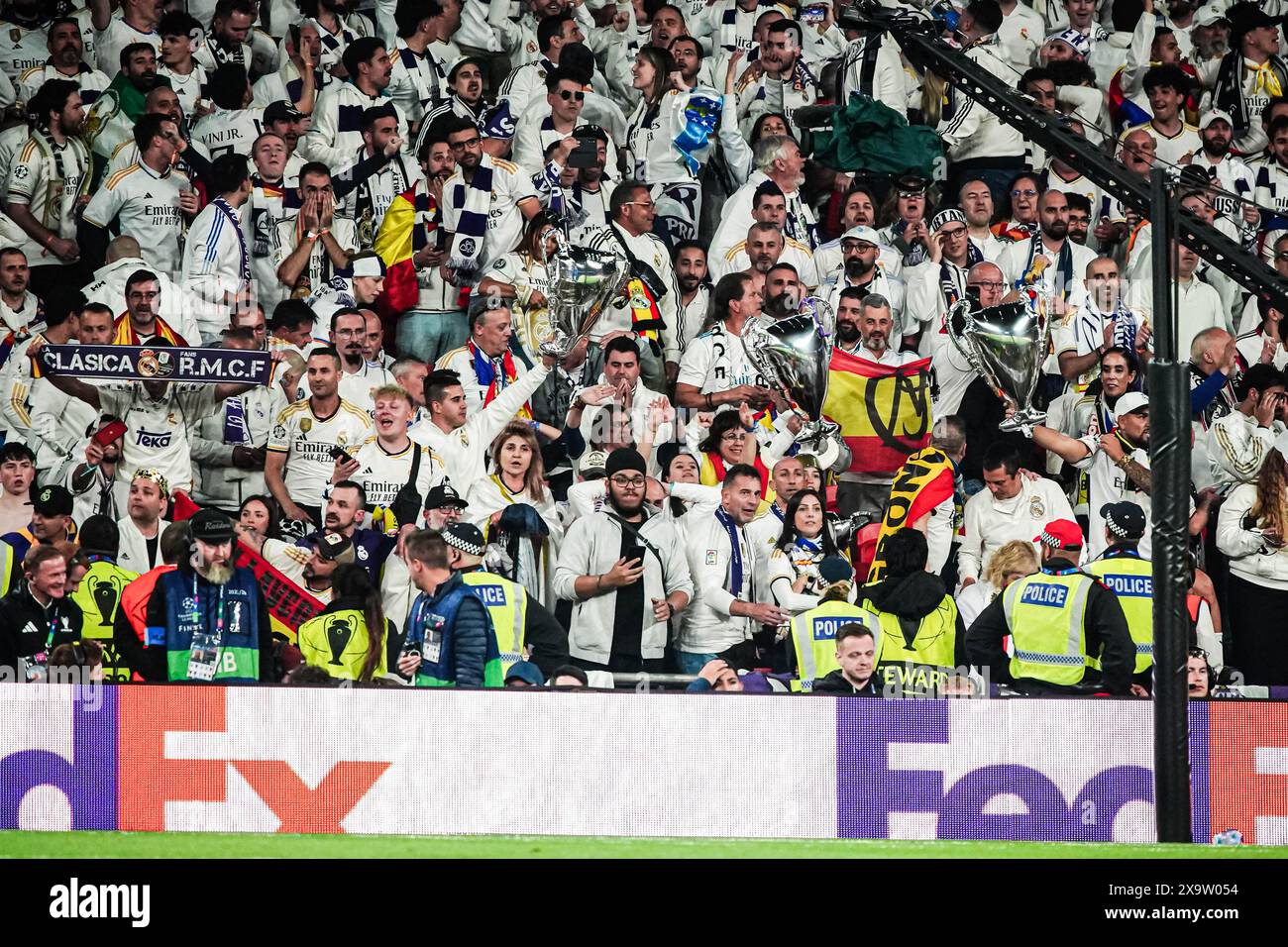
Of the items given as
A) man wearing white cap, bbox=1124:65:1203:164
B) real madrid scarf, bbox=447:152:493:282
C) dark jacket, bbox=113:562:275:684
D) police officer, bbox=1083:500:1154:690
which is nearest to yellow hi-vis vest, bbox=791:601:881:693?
police officer, bbox=1083:500:1154:690

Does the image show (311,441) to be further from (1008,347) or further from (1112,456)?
(1112,456)

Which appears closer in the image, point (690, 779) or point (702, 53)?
point (690, 779)

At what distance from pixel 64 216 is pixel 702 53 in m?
4.19

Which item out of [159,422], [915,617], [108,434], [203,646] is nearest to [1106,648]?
[915,617]

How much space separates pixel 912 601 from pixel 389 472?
298cm

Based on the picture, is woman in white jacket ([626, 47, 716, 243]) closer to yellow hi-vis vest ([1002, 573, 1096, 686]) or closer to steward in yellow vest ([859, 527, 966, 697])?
steward in yellow vest ([859, 527, 966, 697])

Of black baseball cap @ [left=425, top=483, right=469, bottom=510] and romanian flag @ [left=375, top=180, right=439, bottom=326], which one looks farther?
romanian flag @ [left=375, top=180, right=439, bottom=326]

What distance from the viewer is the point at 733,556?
859 cm

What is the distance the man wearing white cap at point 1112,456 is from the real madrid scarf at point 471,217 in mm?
3441

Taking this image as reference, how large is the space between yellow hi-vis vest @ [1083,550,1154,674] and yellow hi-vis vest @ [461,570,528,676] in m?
2.85

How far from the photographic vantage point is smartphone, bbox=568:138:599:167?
9805mm
